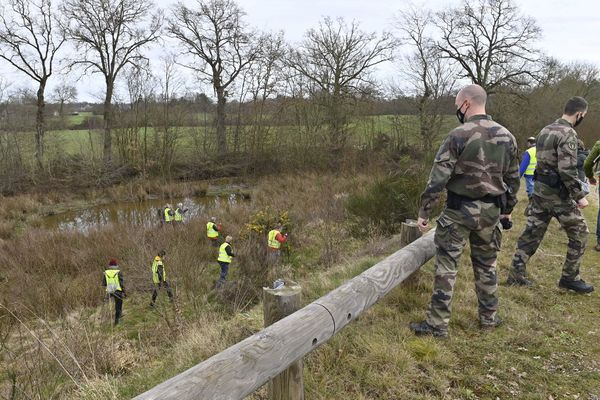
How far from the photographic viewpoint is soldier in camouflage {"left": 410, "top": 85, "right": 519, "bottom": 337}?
288 centimetres

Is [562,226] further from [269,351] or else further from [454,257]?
[269,351]

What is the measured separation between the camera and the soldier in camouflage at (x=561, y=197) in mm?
3803

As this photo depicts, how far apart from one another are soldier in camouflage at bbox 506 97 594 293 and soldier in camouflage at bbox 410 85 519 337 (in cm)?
112

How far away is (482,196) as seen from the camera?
115 inches

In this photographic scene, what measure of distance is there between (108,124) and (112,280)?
65.9 ft

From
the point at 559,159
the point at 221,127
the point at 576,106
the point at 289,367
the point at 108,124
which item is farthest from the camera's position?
the point at 221,127

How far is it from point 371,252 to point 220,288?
2.77 metres

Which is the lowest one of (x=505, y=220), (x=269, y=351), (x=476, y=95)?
(x=269, y=351)

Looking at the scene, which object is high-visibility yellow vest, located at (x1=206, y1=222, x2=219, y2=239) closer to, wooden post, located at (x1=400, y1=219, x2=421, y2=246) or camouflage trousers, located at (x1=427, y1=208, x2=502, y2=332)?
wooden post, located at (x1=400, y1=219, x2=421, y2=246)

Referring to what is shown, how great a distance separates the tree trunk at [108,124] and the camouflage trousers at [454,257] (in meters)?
24.4

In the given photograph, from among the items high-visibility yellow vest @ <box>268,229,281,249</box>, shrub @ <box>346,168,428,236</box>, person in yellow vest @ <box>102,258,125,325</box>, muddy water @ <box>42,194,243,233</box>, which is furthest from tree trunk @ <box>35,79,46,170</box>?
shrub @ <box>346,168,428,236</box>

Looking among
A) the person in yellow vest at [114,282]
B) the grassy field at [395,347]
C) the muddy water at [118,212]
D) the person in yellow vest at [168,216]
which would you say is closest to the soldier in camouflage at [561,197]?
the grassy field at [395,347]

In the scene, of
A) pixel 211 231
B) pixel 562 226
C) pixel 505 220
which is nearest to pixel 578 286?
pixel 562 226

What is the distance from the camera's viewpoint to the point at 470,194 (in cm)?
294
